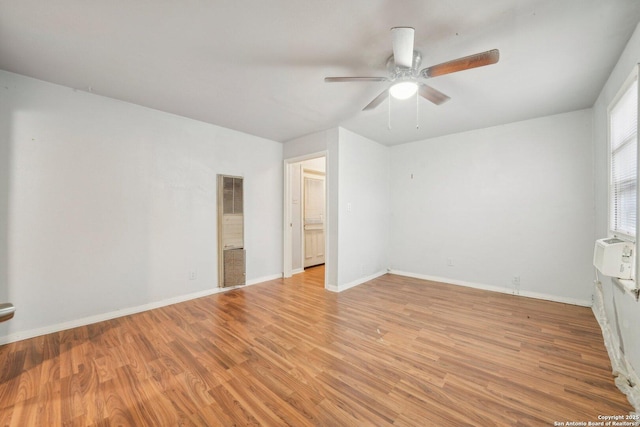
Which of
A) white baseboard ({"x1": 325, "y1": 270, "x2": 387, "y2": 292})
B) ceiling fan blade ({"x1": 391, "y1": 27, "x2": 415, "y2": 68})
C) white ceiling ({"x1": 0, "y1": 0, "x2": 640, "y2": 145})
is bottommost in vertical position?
white baseboard ({"x1": 325, "y1": 270, "x2": 387, "y2": 292})

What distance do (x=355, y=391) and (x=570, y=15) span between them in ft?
9.51

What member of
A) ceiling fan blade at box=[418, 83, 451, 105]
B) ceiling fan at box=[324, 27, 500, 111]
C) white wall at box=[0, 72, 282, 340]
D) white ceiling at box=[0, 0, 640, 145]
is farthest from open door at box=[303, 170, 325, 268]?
ceiling fan blade at box=[418, 83, 451, 105]

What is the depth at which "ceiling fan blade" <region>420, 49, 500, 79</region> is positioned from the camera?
158 cm

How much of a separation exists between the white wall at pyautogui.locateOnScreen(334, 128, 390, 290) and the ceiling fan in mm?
1703

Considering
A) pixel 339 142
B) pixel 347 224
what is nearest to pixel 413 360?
pixel 347 224

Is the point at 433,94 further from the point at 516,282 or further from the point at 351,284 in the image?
the point at 516,282

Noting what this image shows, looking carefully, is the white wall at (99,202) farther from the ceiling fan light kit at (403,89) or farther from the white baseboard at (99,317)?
the ceiling fan light kit at (403,89)

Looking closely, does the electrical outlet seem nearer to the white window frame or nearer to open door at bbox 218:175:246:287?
the white window frame

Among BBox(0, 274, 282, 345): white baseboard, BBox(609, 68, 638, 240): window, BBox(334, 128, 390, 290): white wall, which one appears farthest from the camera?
BBox(334, 128, 390, 290): white wall

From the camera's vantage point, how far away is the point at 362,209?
441 cm

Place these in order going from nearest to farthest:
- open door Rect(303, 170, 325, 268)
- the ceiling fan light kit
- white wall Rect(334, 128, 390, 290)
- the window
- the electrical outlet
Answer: the window, the ceiling fan light kit, the electrical outlet, white wall Rect(334, 128, 390, 290), open door Rect(303, 170, 325, 268)

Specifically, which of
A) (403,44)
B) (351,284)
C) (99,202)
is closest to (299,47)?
(403,44)

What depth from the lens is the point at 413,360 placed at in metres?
2.10

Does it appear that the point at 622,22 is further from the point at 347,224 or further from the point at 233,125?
the point at 233,125
